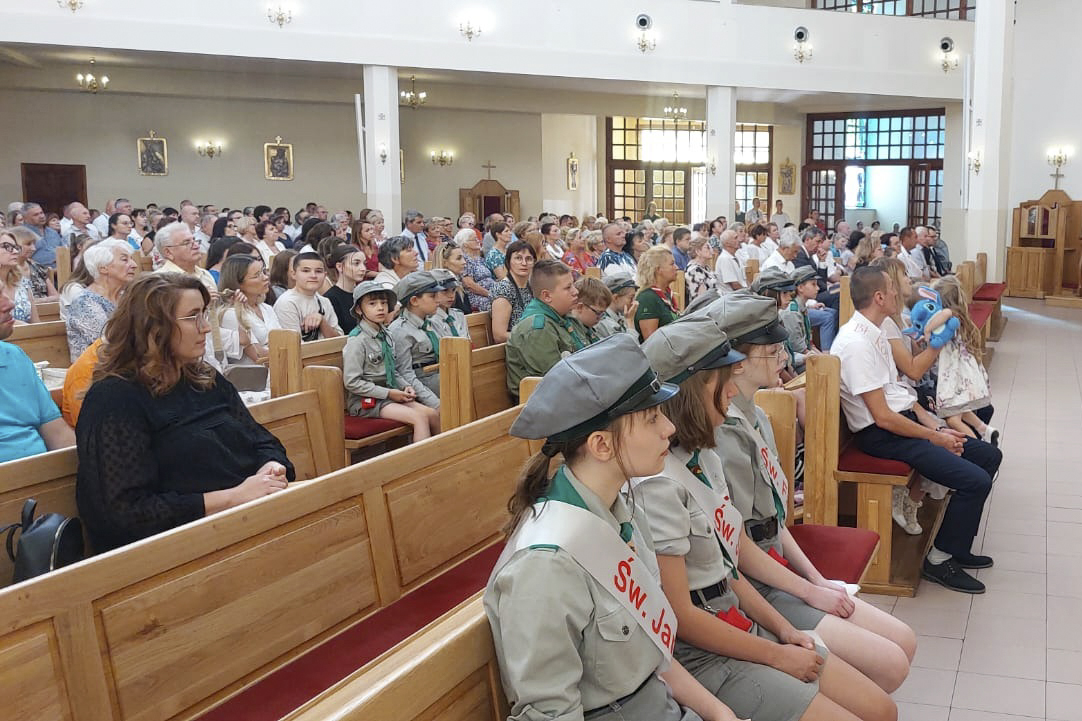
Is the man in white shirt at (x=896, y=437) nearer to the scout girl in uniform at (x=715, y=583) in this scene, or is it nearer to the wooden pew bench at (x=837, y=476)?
the wooden pew bench at (x=837, y=476)

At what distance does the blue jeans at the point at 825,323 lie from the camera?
9062 mm

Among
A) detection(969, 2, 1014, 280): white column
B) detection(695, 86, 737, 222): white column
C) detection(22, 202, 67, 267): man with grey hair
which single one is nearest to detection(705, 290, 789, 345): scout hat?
detection(22, 202, 67, 267): man with grey hair

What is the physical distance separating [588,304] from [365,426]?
51.7 inches

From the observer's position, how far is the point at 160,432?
2.80 meters

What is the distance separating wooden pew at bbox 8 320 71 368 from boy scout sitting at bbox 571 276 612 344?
2.64 m

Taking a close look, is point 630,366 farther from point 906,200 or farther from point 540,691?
point 906,200

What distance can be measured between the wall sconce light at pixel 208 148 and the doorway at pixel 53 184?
1885mm

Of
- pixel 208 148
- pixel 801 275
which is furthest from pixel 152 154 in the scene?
pixel 801 275

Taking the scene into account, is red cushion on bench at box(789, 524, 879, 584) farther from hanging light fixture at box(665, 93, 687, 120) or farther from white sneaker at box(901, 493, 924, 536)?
hanging light fixture at box(665, 93, 687, 120)

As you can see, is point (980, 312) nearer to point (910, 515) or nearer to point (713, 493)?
point (910, 515)

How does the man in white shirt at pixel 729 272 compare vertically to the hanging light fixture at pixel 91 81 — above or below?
below

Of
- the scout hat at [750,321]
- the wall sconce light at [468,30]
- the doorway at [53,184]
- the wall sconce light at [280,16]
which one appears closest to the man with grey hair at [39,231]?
the wall sconce light at [280,16]

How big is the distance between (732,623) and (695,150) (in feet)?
67.2

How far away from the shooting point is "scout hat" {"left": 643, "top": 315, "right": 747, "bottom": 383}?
2402 mm
